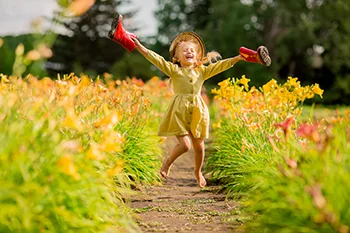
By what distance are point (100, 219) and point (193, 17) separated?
37514 millimetres

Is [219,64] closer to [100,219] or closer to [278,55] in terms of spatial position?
[100,219]

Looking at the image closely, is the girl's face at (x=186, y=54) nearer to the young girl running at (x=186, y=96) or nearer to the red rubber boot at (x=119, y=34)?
the young girl running at (x=186, y=96)

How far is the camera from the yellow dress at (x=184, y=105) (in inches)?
214

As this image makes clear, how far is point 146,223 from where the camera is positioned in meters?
3.83

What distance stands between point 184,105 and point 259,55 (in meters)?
0.87

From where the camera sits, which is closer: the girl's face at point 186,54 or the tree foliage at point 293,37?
the girl's face at point 186,54

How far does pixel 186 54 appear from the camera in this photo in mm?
5539

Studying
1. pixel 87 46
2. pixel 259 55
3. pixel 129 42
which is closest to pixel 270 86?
pixel 259 55

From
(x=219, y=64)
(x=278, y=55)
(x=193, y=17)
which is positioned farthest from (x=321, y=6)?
(x=219, y=64)

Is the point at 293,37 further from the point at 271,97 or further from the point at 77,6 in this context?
the point at 77,6

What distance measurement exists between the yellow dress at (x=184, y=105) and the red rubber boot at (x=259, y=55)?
198mm

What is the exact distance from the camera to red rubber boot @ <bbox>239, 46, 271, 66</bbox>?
5.15 m

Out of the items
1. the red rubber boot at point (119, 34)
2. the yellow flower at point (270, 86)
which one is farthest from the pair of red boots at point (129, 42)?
the yellow flower at point (270, 86)

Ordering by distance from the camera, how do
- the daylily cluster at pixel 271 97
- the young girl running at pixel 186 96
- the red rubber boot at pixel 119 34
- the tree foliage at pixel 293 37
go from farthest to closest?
the tree foliage at pixel 293 37 → the daylily cluster at pixel 271 97 → the young girl running at pixel 186 96 → the red rubber boot at pixel 119 34
